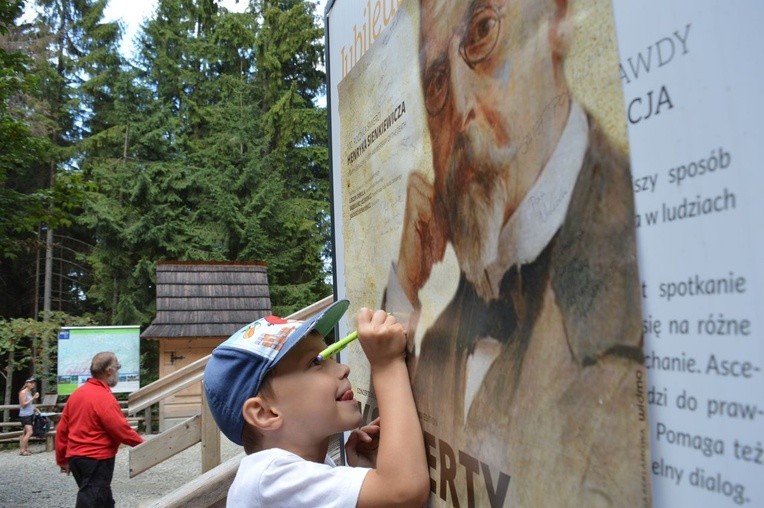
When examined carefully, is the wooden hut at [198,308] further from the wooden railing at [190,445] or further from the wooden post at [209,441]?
the wooden post at [209,441]

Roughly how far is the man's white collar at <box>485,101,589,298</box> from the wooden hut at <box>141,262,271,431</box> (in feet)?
38.4

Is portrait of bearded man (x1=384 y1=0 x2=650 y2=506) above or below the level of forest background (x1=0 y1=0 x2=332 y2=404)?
below

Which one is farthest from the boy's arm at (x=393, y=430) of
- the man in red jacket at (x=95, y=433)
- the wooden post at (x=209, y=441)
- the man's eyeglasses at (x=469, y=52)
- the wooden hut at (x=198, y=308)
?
the wooden hut at (x=198, y=308)

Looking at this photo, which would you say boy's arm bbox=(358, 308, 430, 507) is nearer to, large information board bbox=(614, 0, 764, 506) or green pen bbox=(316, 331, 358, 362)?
green pen bbox=(316, 331, 358, 362)

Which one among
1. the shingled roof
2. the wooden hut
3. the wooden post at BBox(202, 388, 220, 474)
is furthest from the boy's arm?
the shingled roof

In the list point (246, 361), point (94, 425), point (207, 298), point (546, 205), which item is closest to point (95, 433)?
point (94, 425)

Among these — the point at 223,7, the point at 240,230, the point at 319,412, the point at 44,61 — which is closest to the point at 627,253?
the point at 319,412

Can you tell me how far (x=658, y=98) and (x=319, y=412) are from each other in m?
0.90

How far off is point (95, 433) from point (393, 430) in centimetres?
480

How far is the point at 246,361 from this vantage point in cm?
132

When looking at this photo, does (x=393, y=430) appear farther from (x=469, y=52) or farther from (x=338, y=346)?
(x=469, y=52)

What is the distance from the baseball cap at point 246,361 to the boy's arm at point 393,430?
18 centimetres

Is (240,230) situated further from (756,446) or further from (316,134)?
(756,446)

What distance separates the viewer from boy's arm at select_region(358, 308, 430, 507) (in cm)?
104
